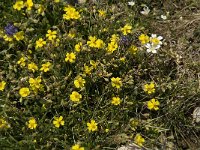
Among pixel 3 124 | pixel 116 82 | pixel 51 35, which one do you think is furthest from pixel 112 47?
pixel 3 124

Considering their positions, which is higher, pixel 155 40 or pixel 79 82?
pixel 155 40

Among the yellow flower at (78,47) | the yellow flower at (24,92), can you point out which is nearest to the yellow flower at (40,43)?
the yellow flower at (78,47)

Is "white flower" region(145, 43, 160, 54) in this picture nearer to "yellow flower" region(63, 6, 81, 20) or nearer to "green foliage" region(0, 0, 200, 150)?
"green foliage" region(0, 0, 200, 150)

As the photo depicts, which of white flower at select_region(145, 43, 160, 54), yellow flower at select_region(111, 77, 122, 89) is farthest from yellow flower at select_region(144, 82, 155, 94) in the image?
white flower at select_region(145, 43, 160, 54)

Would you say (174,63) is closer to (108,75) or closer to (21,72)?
(108,75)

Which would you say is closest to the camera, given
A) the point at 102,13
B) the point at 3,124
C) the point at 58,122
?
the point at 3,124

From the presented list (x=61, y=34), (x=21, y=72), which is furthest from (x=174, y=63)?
(x=21, y=72)

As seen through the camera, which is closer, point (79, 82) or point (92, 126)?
point (92, 126)

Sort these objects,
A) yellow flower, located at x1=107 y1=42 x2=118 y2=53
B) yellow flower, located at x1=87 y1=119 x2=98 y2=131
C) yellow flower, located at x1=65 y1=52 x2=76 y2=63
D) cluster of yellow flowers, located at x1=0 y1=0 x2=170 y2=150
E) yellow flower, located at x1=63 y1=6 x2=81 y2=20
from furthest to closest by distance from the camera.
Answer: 1. yellow flower, located at x1=63 y1=6 x2=81 y2=20
2. yellow flower, located at x1=107 y1=42 x2=118 y2=53
3. yellow flower, located at x1=65 y1=52 x2=76 y2=63
4. cluster of yellow flowers, located at x1=0 y1=0 x2=170 y2=150
5. yellow flower, located at x1=87 y1=119 x2=98 y2=131

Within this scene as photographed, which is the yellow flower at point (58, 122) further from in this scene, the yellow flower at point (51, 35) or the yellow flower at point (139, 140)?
the yellow flower at point (51, 35)

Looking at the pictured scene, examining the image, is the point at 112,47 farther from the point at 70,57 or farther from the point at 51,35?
the point at 51,35

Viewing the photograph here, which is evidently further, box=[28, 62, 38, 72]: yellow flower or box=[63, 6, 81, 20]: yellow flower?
box=[63, 6, 81, 20]: yellow flower
